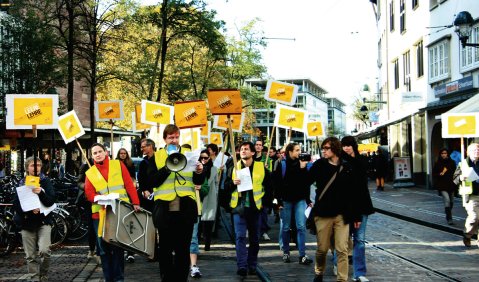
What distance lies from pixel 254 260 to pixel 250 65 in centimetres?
4308

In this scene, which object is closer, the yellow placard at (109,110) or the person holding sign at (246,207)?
the person holding sign at (246,207)

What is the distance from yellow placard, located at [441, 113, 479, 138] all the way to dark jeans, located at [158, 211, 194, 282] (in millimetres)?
9436

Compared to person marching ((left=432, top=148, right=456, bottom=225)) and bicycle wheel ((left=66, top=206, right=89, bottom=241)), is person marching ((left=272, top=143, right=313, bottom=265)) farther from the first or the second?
person marching ((left=432, top=148, right=456, bottom=225))

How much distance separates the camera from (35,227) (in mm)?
8891

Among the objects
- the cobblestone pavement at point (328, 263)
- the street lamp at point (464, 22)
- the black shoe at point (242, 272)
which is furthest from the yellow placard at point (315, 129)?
the black shoe at point (242, 272)

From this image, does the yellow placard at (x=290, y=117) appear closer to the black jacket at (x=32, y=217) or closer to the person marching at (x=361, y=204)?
the person marching at (x=361, y=204)

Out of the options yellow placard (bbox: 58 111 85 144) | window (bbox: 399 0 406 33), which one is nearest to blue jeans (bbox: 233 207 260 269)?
yellow placard (bbox: 58 111 85 144)

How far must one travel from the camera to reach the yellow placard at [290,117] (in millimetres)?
13875

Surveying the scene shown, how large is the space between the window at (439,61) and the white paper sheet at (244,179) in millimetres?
20162

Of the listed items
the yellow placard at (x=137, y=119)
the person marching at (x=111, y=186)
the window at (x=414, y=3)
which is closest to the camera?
the person marching at (x=111, y=186)

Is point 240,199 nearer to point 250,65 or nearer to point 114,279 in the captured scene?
point 114,279

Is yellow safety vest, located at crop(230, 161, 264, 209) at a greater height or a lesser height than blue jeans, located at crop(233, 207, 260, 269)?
greater

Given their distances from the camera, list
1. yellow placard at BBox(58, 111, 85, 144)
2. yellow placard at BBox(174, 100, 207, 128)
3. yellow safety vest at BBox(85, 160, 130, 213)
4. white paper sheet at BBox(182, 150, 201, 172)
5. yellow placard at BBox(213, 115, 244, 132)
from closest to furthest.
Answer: white paper sheet at BBox(182, 150, 201, 172), yellow safety vest at BBox(85, 160, 130, 213), yellow placard at BBox(58, 111, 85, 144), yellow placard at BBox(174, 100, 207, 128), yellow placard at BBox(213, 115, 244, 132)

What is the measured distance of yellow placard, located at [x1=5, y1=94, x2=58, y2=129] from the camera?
1058 centimetres
